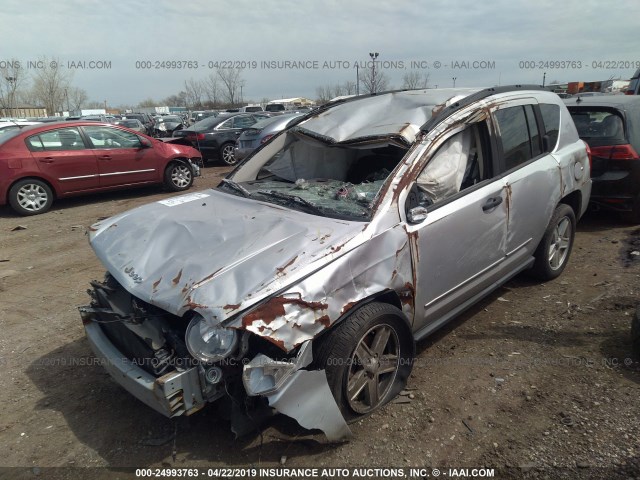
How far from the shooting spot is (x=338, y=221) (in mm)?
2701

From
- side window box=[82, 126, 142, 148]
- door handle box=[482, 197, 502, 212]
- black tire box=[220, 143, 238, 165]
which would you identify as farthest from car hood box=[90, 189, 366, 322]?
black tire box=[220, 143, 238, 165]

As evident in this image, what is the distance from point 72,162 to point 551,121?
804 centimetres

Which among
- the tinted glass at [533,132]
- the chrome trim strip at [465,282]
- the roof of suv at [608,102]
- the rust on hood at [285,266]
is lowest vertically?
the chrome trim strip at [465,282]

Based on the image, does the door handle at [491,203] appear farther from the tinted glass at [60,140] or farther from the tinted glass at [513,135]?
the tinted glass at [60,140]

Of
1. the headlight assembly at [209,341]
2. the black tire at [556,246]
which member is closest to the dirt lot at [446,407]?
the black tire at [556,246]

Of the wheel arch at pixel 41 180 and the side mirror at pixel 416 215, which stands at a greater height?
the side mirror at pixel 416 215

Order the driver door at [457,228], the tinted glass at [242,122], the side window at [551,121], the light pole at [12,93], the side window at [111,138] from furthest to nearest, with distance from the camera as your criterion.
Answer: the light pole at [12,93], the tinted glass at [242,122], the side window at [111,138], the side window at [551,121], the driver door at [457,228]

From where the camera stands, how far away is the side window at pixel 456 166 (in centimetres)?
303

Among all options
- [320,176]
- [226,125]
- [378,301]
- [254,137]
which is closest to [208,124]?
[226,125]

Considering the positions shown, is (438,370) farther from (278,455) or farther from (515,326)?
(278,455)

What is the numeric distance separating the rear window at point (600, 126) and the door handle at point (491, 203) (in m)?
3.43

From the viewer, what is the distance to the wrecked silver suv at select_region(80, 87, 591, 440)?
2191 millimetres

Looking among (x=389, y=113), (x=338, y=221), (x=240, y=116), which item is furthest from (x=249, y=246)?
(x=240, y=116)

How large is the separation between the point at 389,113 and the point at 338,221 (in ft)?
3.96
